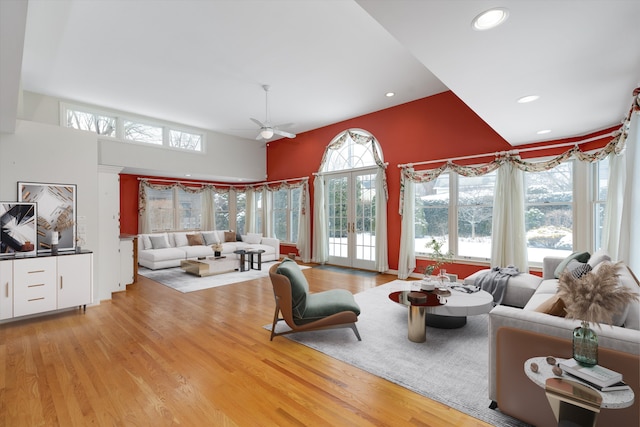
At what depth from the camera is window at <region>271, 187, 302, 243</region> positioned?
8.88m

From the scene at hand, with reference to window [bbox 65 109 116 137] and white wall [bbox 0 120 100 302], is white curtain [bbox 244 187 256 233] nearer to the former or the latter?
window [bbox 65 109 116 137]

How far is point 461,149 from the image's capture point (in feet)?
18.4

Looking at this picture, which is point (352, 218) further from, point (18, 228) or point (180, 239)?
point (18, 228)

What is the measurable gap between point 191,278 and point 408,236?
458 cm

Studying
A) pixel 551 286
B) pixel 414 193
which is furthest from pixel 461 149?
pixel 551 286

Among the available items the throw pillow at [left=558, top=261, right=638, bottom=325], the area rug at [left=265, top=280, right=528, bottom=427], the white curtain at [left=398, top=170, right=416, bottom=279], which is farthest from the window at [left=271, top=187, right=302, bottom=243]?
the throw pillow at [left=558, top=261, right=638, bottom=325]

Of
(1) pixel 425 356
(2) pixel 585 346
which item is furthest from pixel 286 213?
(2) pixel 585 346

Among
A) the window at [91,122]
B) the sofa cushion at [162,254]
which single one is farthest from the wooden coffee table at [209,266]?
the window at [91,122]

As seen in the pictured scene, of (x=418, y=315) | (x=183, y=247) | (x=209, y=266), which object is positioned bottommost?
(x=209, y=266)

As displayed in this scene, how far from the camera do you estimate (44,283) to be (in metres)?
3.84

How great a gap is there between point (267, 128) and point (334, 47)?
1.88m

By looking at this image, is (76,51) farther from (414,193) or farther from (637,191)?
(637,191)

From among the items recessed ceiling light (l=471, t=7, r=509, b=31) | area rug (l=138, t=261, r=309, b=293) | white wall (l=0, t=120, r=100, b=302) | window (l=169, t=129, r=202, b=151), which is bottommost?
area rug (l=138, t=261, r=309, b=293)

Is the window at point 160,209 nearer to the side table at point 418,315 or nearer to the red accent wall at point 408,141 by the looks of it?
the red accent wall at point 408,141
